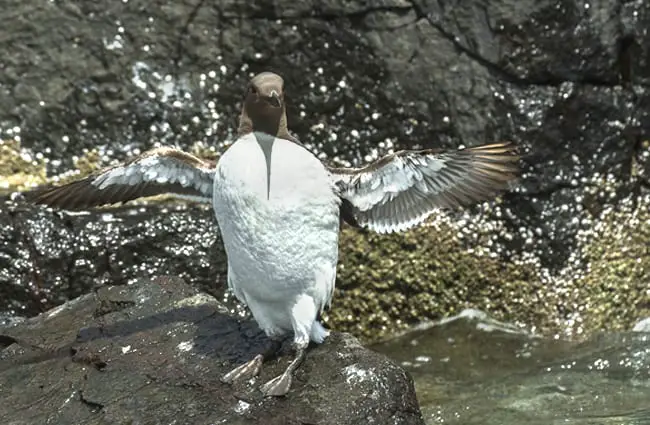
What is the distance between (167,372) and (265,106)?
1.31 m

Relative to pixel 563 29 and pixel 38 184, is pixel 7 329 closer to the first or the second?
pixel 38 184

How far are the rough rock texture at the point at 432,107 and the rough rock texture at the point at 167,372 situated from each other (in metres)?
2.52

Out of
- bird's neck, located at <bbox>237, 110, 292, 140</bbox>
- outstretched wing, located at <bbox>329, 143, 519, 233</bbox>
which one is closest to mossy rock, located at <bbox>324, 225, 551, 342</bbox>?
outstretched wing, located at <bbox>329, 143, 519, 233</bbox>

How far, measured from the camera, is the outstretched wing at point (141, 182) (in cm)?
521

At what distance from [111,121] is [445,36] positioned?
2697 mm

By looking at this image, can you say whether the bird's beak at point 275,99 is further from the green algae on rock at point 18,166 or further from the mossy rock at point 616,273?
the mossy rock at point 616,273

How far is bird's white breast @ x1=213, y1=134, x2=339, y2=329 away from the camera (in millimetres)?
4605

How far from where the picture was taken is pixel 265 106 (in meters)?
4.71

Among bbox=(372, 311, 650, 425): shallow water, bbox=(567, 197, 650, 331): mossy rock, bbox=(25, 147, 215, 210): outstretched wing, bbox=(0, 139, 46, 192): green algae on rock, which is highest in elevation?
bbox=(25, 147, 215, 210): outstretched wing

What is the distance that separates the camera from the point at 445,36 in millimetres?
7945

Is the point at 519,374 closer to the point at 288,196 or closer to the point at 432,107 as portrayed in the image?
the point at 432,107

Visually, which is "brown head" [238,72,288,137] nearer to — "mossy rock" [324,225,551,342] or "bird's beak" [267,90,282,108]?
"bird's beak" [267,90,282,108]

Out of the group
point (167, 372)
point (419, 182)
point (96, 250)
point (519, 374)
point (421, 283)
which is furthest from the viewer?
point (421, 283)

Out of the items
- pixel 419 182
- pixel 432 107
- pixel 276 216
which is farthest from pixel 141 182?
pixel 432 107
